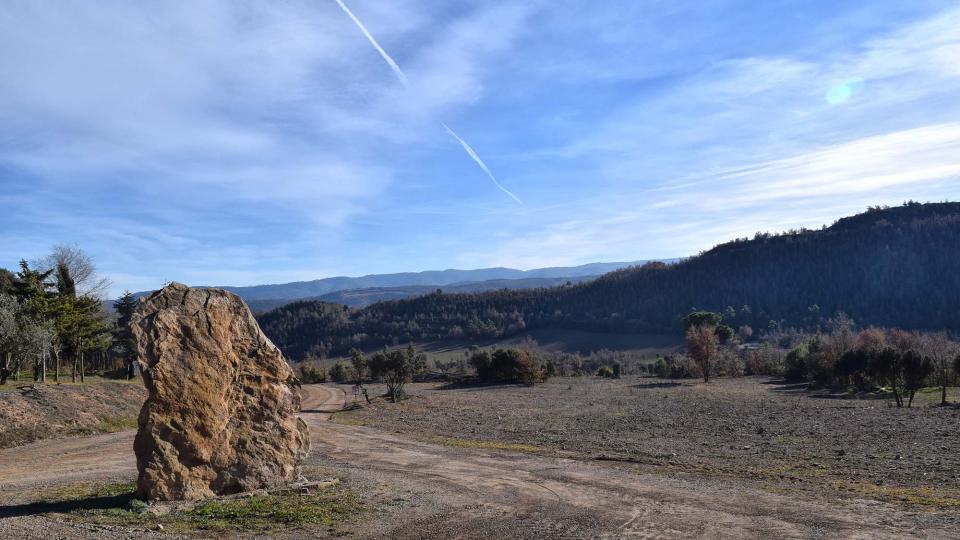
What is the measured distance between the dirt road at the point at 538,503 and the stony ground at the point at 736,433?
1.45 metres

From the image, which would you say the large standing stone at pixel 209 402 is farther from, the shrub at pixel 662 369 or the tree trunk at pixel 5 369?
the shrub at pixel 662 369

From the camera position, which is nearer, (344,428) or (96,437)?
(96,437)

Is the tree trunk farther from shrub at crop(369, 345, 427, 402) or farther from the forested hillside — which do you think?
the forested hillside

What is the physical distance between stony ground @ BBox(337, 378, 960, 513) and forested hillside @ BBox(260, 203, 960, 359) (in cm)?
6371

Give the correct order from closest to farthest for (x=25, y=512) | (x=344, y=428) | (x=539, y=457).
→ (x=25, y=512) → (x=539, y=457) → (x=344, y=428)

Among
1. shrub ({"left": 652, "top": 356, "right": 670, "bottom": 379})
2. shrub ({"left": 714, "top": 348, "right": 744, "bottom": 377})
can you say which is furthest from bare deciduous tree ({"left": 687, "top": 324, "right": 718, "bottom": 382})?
shrub ({"left": 652, "top": 356, "right": 670, "bottom": 379})

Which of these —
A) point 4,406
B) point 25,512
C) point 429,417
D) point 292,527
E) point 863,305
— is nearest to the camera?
point 292,527

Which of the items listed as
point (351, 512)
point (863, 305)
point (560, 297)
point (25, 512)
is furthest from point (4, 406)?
point (560, 297)

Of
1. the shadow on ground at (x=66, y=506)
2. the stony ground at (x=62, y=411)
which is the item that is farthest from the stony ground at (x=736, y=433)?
→ the shadow on ground at (x=66, y=506)

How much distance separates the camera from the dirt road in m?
10.0

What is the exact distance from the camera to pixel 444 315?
12338 centimetres

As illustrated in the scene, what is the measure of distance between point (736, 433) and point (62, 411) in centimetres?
2461

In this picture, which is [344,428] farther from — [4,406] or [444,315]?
[444,315]

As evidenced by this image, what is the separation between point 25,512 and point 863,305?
103 m
